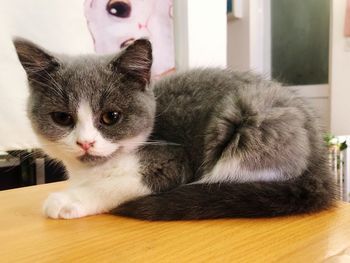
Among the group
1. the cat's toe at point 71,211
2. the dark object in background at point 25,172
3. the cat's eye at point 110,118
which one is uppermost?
the cat's eye at point 110,118

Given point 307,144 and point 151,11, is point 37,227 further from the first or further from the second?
point 151,11

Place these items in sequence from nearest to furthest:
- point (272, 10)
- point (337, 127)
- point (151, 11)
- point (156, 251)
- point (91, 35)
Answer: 1. point (156, 251)
2. point (91, 35)
3. point (151, 11)
4. point (337, 127)
5. point (272, 10)

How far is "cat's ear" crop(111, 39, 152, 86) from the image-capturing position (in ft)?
2.47

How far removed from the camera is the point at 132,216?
0.72 meters

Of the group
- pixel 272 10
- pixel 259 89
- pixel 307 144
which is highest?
pixel 272 10

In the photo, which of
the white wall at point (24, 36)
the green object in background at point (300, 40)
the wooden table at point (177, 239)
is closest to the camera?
the wooden table at point (177, 239)

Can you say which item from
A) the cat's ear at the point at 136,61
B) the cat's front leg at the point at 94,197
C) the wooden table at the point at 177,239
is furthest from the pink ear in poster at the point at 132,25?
the wooden table at the point at 177,239

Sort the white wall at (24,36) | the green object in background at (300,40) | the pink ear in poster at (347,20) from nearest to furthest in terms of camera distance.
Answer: the white wall at (24,36) < the pink ear in poster at (347,20) < the green object in background at (300,40)

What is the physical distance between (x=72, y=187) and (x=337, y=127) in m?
1.69

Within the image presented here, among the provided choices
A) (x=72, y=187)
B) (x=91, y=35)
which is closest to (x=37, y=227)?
(x=72, y=187)

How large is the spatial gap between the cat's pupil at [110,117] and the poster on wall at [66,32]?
533 mm

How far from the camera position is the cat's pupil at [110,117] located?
29.9 inches

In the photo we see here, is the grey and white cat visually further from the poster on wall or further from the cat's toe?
the poster on wall

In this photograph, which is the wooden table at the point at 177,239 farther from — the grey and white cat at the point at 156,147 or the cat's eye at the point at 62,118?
the cat's eye at the point at 62,118
